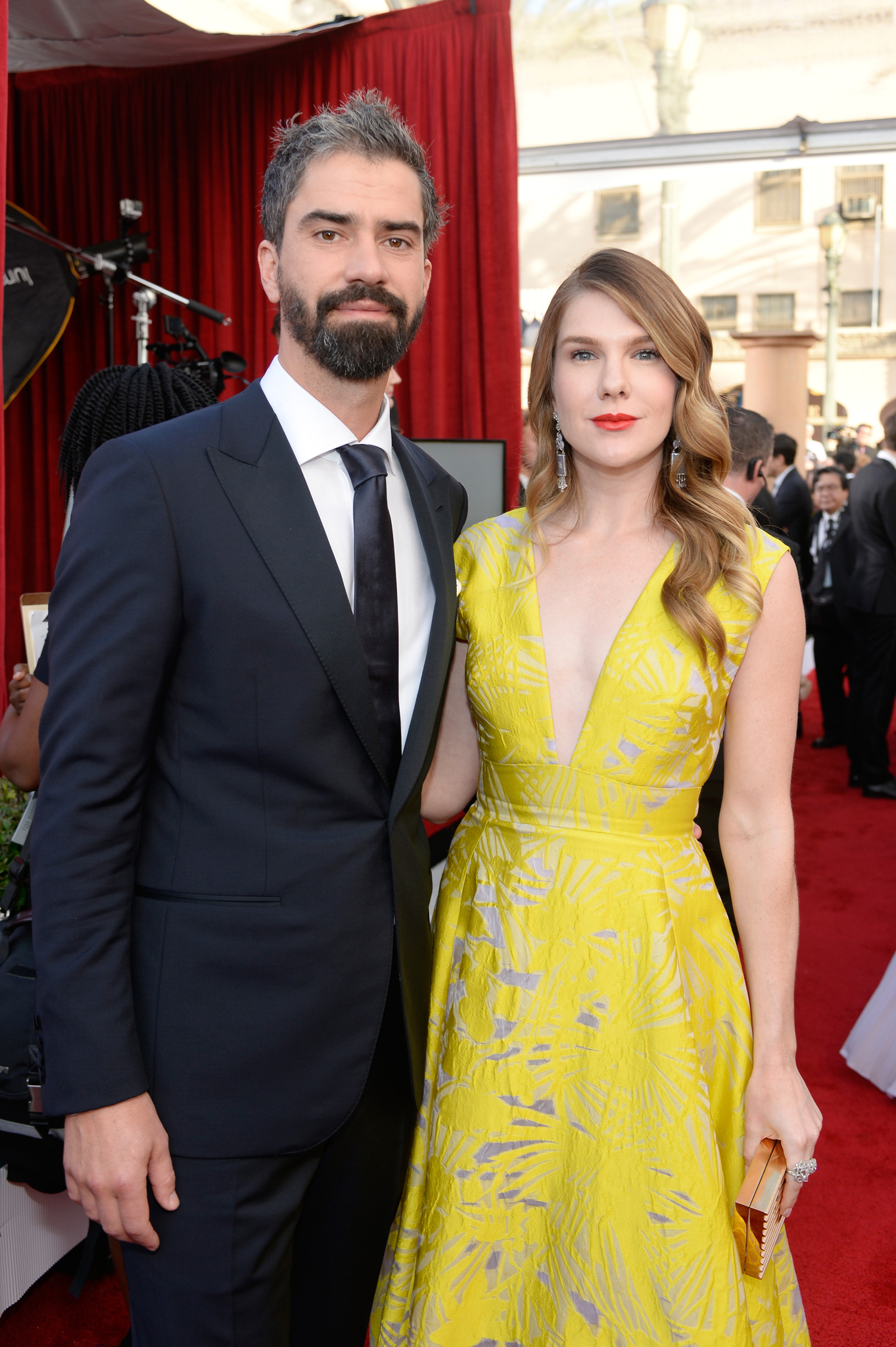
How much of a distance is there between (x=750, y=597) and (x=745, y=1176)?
72cm

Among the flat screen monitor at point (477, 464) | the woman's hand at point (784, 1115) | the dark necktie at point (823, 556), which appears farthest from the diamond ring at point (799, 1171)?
the dark necktie at point (823, 556)

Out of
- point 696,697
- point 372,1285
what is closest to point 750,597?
point 696,697

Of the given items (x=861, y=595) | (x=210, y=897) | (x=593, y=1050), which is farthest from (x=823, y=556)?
(x=210, y=897)

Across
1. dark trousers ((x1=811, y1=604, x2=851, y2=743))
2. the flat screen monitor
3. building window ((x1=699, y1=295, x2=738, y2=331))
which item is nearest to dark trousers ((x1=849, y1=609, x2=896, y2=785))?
dark trousers ((x1=811, y1=604, x2=851, y2=743))

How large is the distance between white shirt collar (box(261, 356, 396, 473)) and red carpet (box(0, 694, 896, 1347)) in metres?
1.64

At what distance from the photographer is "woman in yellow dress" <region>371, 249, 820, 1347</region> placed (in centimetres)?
129

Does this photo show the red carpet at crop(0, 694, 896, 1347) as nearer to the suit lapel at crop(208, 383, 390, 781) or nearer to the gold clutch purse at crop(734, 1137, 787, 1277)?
the gold clutch purse at crop(734, 1137, 787, 1277)

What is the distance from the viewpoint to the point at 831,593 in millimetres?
5973

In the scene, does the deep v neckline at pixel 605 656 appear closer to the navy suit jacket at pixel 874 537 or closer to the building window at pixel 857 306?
the navy suit jacket at pixel 874 537

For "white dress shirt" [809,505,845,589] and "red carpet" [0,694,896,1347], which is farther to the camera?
"white dress shirt" [809,505,845,589]

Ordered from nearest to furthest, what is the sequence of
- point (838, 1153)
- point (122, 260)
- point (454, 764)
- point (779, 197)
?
point (454, 764), point (838, 1153), point (122, 260), point (779, 197)

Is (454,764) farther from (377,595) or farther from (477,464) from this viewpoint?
(477,464)

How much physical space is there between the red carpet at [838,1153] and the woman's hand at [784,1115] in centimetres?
88

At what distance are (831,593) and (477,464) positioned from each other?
127 inches
